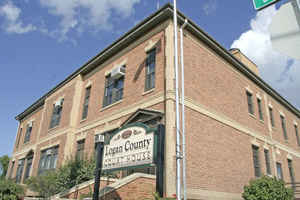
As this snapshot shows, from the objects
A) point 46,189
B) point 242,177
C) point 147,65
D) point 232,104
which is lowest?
point 46,189

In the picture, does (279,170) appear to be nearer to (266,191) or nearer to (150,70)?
(266,191)

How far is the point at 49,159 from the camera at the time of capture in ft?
67.2

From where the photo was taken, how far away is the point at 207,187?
11945mm

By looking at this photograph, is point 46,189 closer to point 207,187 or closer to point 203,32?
point 207,187

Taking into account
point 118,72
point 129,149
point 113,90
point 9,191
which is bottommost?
point 9,191

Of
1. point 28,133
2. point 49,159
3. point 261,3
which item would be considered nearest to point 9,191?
point 49,159

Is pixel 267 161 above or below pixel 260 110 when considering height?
below

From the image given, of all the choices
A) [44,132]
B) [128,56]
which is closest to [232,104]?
[128,56]

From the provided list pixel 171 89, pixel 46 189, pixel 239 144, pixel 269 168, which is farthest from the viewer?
pixel 269 168

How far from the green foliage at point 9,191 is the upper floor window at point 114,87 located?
7.15 metres

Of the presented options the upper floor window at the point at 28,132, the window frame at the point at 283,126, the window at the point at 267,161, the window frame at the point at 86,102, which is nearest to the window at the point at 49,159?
the window frame at the point at 86,102

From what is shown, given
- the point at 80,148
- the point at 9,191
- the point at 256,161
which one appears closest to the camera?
the point at 9,191

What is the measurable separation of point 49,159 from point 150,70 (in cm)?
1173

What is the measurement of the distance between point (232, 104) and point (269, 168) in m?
5.74
